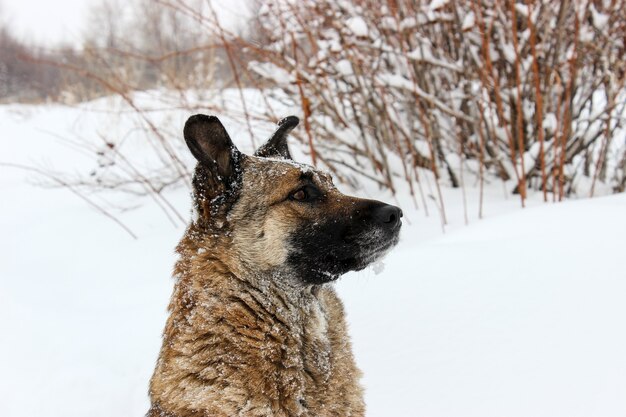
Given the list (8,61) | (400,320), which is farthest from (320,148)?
(8,61)

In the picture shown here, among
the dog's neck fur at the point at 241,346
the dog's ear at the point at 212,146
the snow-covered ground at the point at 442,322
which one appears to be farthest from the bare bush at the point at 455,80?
the dog's neck fur at the point at 241,346

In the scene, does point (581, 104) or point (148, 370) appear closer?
point (148, 370)

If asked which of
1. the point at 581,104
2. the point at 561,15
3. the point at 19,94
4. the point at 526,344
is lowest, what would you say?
the point at 526,344

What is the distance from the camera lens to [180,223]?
672cm

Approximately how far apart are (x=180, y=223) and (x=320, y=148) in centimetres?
222

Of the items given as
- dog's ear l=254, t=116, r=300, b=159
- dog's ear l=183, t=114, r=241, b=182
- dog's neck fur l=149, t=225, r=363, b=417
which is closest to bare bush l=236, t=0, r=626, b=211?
dog's ear l=254, t=116, r=300, b=159

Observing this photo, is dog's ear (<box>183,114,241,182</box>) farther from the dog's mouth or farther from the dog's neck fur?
the dog's mouth

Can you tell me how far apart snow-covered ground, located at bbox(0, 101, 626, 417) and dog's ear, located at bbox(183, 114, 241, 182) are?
3.11ft

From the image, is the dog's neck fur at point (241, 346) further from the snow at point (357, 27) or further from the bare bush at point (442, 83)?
the snow at point (357, 27)

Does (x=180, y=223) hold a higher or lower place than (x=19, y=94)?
lower

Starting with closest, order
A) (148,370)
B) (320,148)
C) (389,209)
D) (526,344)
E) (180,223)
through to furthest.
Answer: (389,209) → (526,344) → (148,370) → (320,148) → (180,223)

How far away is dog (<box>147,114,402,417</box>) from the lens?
2.01 meters

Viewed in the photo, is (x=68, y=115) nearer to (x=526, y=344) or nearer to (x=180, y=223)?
(x=180, y=223)

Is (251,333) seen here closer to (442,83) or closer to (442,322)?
(442,322)
